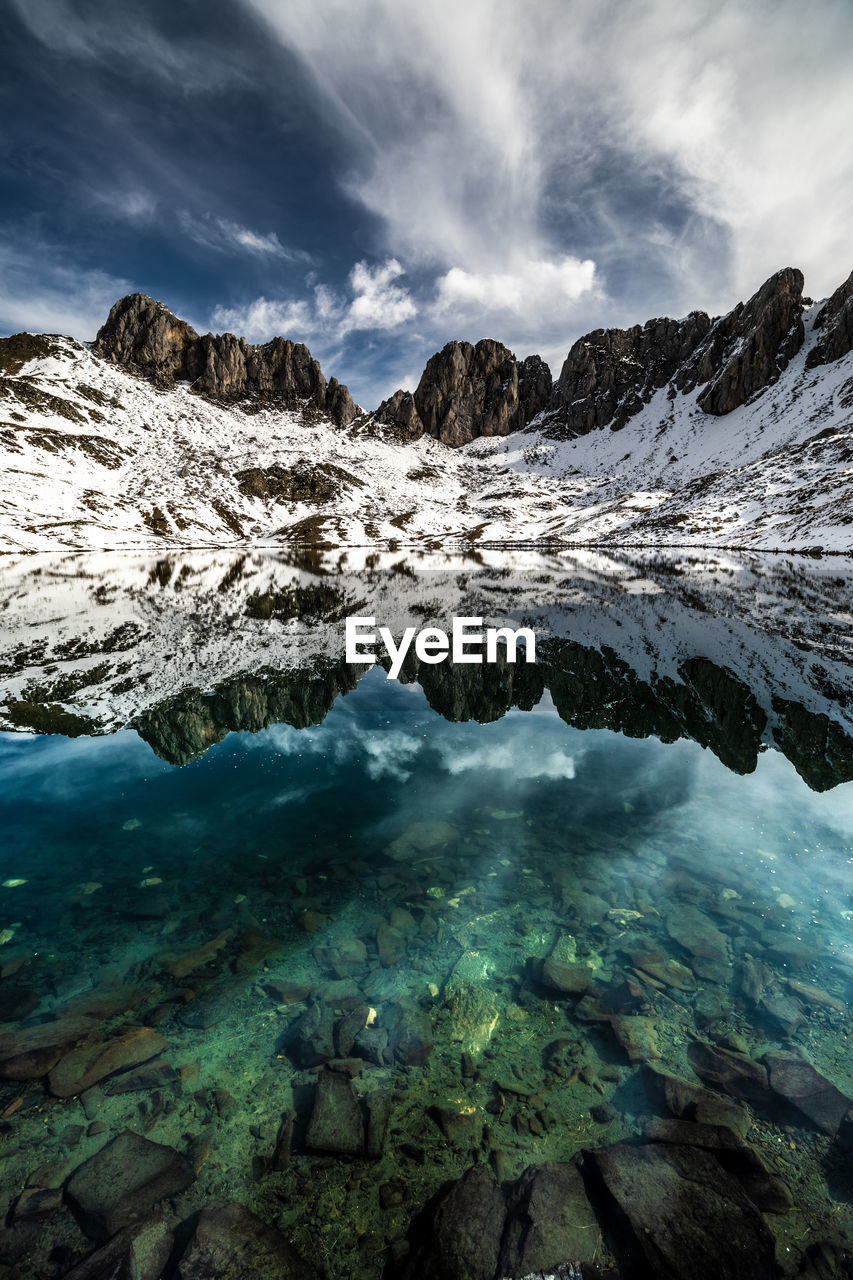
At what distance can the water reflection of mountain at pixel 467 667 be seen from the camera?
16.2 meters

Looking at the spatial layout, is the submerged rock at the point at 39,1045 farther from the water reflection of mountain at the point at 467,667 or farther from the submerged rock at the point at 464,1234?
the water reflection of mountain at the point at 467,667

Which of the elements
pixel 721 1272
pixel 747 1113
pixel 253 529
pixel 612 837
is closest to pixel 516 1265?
pixel 721 1272

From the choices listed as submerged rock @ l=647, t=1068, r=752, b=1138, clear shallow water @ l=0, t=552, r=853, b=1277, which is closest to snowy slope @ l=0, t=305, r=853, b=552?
clear shallow water @ l=0, t=552, r=853, b=1277

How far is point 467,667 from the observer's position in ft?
73.8

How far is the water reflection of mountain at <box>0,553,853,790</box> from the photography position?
16234 mm

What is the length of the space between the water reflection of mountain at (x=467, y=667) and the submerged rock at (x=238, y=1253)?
36.7ft

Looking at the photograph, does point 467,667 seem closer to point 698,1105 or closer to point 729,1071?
point 729,1071

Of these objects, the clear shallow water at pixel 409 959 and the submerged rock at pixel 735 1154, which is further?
the clear shallow water at pixel 409 959

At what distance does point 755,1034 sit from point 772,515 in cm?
14097

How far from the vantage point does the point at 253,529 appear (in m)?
164

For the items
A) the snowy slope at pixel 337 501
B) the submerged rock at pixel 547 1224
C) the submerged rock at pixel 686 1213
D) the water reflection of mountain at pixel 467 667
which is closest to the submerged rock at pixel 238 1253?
the submerged rock at pixel 547 1224

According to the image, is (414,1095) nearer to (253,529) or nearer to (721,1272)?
(721,1272)

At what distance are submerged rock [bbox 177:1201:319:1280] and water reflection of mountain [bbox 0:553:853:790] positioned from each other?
11.2 meters

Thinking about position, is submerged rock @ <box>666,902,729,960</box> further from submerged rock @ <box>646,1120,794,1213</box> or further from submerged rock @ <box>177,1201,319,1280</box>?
submerged rock @ <box>177,1201,319,1280</box>
